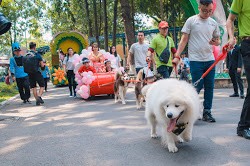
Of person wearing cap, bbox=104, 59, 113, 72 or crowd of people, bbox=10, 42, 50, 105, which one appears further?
person wearing cap, bbox=104, 59, 113, 72

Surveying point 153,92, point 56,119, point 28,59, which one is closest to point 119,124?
point 56,119

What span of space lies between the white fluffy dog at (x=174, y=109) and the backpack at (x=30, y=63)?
22.6 ft

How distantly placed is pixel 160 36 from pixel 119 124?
2.15 metres

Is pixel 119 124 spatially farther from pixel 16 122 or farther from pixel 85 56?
pixel 85 56

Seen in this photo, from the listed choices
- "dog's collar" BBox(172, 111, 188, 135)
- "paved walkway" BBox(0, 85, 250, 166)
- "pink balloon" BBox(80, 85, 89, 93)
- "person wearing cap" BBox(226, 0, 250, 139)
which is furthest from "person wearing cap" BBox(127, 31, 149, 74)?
"dog's collar" BBox(172, 111, 188, 135)

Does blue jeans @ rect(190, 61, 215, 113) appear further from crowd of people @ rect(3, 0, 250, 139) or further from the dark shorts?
the dark shorts

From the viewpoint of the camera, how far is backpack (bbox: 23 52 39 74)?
35.0 ft

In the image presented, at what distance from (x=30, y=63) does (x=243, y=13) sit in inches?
290

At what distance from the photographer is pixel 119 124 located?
6.70m

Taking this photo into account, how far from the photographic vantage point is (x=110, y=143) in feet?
16.7

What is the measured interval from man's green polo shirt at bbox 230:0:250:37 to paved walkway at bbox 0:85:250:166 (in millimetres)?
1497

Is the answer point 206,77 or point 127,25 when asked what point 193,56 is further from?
point 127,25

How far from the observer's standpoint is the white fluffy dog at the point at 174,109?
13.1ft

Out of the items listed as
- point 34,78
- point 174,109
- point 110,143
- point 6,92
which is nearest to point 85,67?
point 34,78
